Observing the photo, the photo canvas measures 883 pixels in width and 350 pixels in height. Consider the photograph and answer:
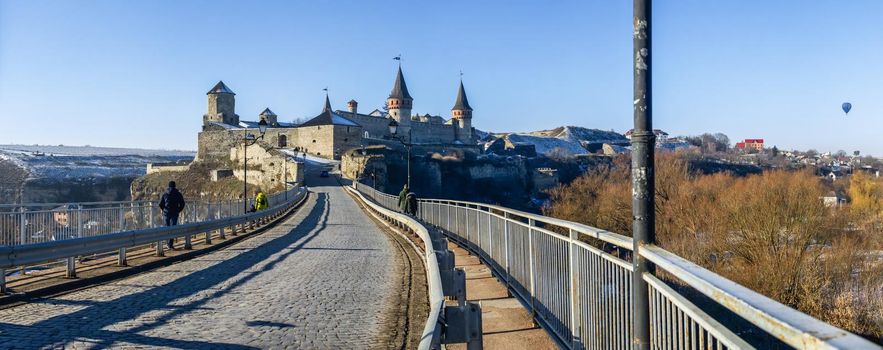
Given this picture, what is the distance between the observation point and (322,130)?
95500 millimetres

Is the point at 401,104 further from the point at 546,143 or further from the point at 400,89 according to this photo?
the point at 546,143

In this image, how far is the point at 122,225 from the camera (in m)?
13.5

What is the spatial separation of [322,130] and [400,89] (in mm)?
24831

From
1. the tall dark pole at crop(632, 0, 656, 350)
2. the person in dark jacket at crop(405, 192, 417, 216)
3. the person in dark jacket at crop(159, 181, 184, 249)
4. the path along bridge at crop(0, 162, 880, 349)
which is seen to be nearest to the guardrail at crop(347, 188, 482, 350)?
the path along bridge at crop(0, 162, 880, 349)

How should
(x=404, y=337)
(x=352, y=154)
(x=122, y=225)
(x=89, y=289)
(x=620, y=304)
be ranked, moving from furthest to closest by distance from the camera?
(x=352, y=154), (x=122, y=225), (x=89, y=289), (x=404, y=337), (x=620, y=304)

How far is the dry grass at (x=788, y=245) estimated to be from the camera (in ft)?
76.4

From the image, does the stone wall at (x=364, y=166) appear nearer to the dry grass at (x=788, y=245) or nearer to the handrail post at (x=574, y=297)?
the dry grass at (x=788, y=245)

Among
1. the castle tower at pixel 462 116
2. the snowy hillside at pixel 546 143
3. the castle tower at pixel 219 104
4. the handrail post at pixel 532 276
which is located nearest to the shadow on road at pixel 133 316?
the handrail post at pixel 532 276

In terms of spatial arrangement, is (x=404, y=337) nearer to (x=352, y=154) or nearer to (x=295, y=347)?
(x=295, y=347)

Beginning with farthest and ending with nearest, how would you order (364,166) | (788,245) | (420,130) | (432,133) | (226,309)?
(432,133), (420,130), (364,166), (788,245), (226,309)

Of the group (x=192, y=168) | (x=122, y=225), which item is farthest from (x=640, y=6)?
(x=192, y=168)

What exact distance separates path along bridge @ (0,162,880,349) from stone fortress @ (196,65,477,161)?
67.9 m

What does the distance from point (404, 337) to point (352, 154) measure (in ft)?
249

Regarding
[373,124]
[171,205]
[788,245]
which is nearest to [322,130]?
[373,124]
